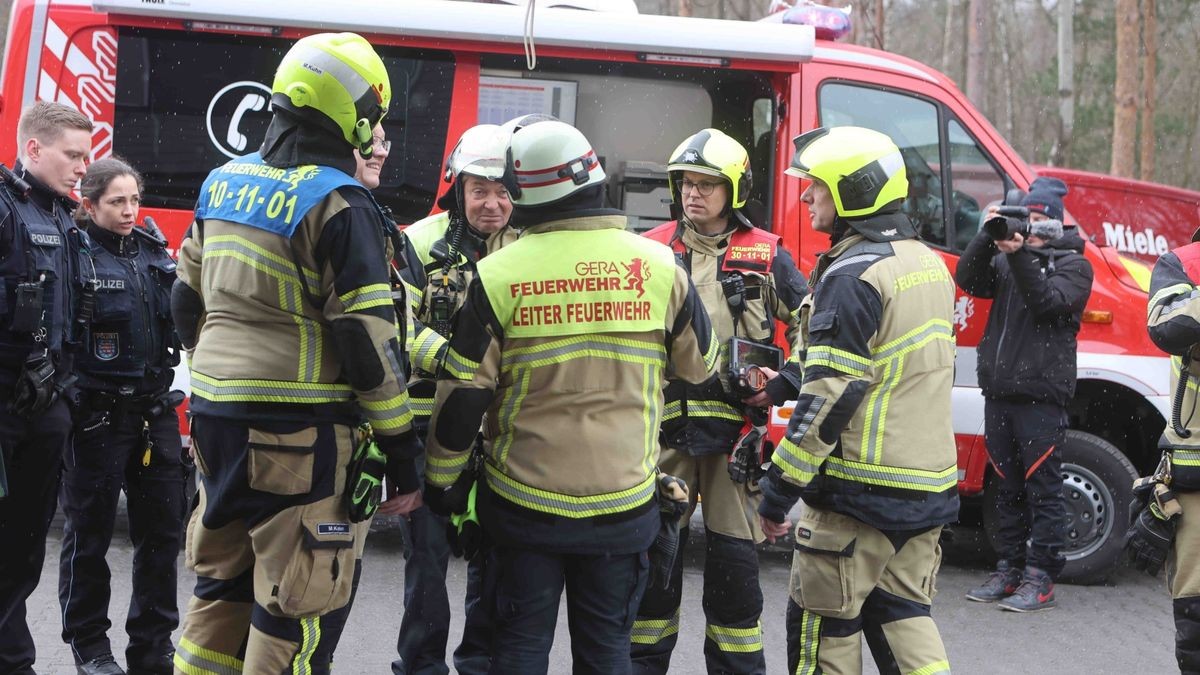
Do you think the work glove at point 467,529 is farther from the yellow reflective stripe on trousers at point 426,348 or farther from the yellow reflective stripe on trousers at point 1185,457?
the yellow reflective stripe on trousers at point 1185,457

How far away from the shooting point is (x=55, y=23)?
6172 mm

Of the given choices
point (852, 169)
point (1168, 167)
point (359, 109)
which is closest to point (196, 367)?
point (359, 109)

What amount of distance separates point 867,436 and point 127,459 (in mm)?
2805

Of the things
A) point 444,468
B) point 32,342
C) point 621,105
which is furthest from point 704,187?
point 32,342

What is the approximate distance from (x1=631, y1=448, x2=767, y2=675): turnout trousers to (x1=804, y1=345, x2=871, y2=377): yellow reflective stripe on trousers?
0.90m

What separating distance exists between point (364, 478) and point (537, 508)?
478mm

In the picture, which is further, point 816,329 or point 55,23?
point 55,23

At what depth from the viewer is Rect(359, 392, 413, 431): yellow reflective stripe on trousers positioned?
3.41 m

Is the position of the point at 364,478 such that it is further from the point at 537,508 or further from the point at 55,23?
the point at 55,23

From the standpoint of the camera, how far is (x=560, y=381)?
3500 mm

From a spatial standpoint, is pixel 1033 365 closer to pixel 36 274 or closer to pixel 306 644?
pixel 306 644

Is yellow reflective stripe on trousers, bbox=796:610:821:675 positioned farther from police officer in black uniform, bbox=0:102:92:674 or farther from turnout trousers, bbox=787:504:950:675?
police officer in black uniform, bbox=0:102:92:674

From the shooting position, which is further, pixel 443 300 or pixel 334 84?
pixel 443 300

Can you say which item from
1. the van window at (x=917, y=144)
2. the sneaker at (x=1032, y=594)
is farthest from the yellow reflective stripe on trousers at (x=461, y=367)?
the sneaker at (x=1032, y=594)
